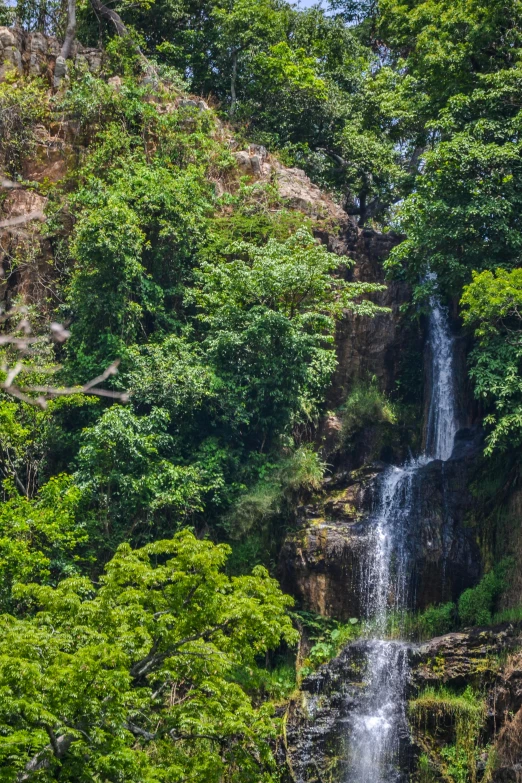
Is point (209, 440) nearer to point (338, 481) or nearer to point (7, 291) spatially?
point (338, 481)

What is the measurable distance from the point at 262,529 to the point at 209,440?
2315mm

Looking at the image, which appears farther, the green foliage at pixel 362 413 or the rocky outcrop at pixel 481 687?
the green foliage at pixel 362 413

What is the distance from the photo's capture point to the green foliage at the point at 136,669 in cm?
1094

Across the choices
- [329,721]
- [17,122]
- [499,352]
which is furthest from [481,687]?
[17,122]

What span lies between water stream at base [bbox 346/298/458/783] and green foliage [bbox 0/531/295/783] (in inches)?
129

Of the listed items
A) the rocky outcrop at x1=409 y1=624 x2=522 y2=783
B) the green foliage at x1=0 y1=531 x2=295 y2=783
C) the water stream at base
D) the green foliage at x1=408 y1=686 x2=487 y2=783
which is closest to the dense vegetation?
the green foliage at x1=0 y1=531 x2=295 y2=783

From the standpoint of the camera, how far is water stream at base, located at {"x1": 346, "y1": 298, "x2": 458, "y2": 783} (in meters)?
15.7

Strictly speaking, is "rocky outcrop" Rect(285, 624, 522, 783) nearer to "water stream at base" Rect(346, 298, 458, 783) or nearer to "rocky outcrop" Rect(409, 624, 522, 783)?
"rocky outcrop" Rect(409, 624, 522, 783)

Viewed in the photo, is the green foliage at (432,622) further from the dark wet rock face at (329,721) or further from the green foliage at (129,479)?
the green foliage at (129,479)

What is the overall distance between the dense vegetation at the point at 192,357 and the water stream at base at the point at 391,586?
0.72 m

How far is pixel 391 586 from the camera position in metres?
18.6

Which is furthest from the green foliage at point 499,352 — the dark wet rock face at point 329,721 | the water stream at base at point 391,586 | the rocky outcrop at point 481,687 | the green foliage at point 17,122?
the green foliage at point 17,122

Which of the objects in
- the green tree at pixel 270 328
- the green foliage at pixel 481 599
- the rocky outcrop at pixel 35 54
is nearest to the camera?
the green foliage at pixel 481 599

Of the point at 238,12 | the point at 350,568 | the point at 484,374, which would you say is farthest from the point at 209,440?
the point at 238,12
